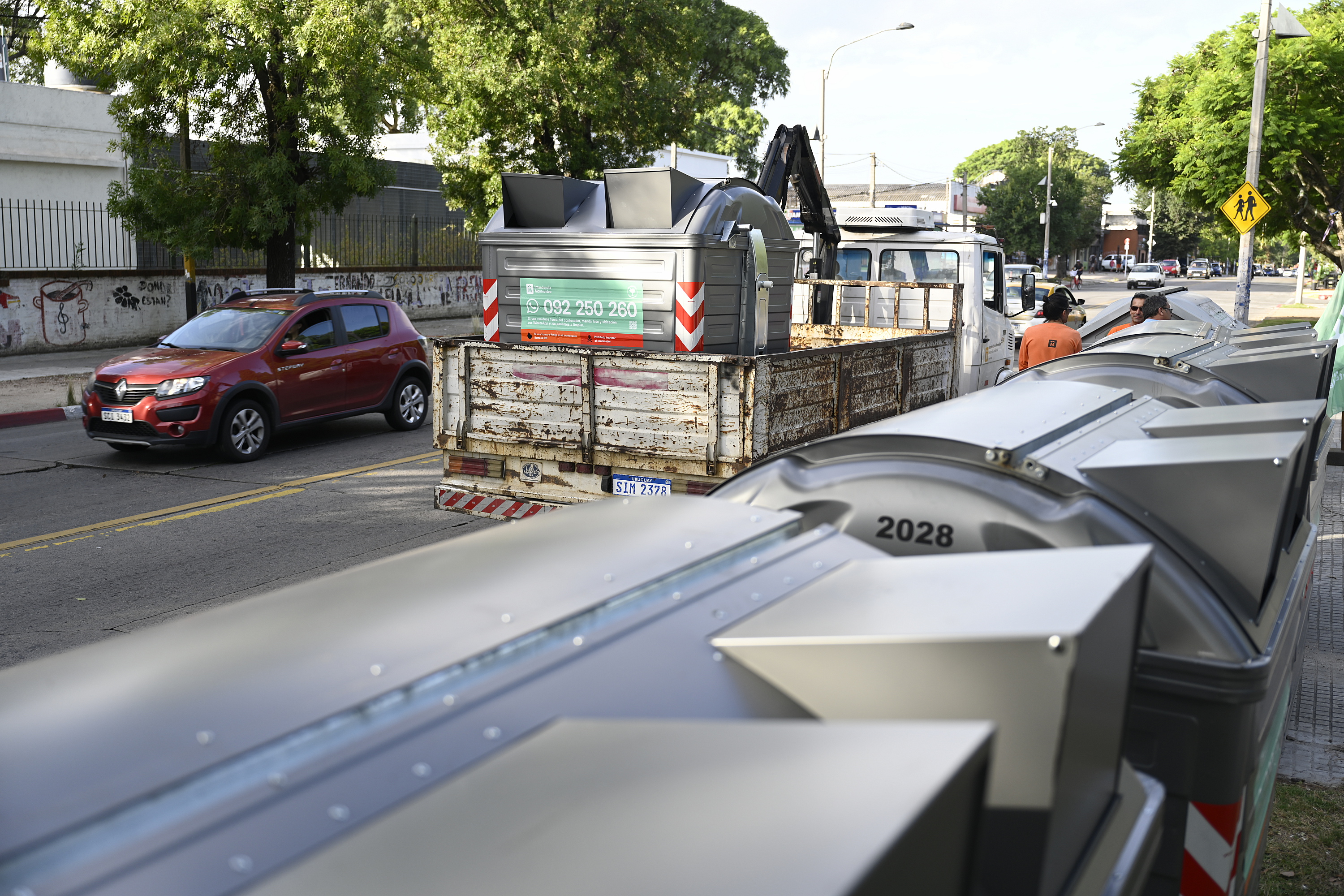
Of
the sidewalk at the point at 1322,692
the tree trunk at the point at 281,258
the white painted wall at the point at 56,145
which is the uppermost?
the white painted wall at the point at 56,145

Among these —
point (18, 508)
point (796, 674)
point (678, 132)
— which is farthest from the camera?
point (678, 132)

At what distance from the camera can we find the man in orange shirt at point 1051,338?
8.54 metres

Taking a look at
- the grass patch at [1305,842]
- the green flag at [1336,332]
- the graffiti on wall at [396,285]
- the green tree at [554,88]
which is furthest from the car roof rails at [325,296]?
the grass patch at [1305,842]

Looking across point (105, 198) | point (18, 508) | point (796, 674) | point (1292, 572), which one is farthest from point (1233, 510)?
point (105, 198)

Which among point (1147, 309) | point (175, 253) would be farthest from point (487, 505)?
point (175, 253)

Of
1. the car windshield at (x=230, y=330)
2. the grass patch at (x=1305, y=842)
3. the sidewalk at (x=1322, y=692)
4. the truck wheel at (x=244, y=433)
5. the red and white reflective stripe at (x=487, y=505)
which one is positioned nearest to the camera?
the grass patch at (x=1305, y=842)

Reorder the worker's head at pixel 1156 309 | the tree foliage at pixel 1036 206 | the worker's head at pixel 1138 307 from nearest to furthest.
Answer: the worker's head at pixel 1138 307, the worker's head at pixel 1156 309, the tree foliage at pixel 1036 206

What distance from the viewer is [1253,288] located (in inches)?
2827

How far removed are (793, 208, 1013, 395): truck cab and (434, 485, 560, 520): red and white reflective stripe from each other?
6210mm

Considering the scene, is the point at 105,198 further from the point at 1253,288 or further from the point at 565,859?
the point at 1253,288

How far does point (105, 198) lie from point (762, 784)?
26735 mm

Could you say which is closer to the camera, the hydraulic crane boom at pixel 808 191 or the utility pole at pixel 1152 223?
the hydraulic crane boom at pixel 808 191

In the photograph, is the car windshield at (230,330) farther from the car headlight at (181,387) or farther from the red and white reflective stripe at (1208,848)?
the red and white reflective stripe at (1208,848)

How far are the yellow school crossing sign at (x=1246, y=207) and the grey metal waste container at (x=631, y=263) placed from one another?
46.2ft
